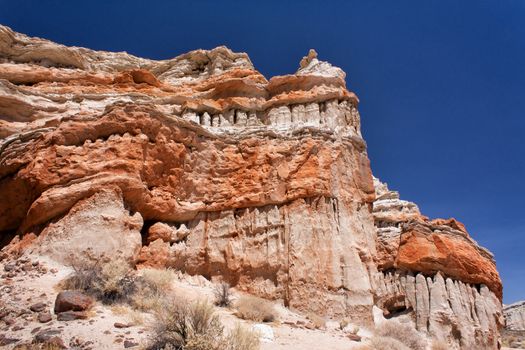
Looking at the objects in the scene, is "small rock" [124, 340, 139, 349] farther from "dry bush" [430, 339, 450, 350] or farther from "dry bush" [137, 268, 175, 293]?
"dry bush" [430, 339, 450, 350]

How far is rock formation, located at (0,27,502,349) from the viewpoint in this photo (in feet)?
47.1

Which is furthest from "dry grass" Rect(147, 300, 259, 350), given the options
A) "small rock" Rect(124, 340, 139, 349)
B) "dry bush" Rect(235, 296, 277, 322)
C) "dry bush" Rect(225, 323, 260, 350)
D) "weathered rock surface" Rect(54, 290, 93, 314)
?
"dry bush" Rect(235, 296, 277, 322)

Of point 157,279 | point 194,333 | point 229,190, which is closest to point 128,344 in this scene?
point 194,333

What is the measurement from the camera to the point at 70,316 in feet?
30.1

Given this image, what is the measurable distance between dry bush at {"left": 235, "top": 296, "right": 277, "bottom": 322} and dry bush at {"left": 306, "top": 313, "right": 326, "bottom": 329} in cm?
158

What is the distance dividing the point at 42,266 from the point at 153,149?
599 centimetres

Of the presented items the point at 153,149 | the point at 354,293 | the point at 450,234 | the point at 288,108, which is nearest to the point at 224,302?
the point at 354,293

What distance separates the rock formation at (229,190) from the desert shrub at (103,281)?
4.45ft

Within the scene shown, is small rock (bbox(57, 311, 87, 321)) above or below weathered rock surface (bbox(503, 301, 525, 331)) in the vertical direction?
above

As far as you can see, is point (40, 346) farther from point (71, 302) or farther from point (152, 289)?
point (152, 289)

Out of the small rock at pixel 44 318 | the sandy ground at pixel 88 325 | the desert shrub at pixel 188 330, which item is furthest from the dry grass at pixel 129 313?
the small rock at pixel 44 318

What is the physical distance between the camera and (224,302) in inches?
551

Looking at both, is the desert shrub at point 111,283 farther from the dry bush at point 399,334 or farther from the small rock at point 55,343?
the dry bush at point 399,334

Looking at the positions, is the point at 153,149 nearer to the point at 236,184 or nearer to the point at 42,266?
the point at 236,184
